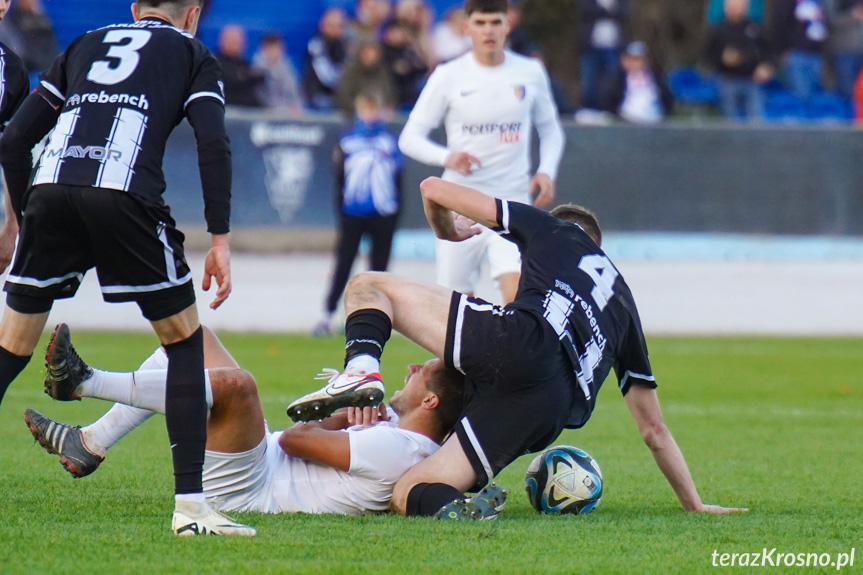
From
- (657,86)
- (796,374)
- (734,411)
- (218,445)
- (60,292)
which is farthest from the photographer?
(657,86)

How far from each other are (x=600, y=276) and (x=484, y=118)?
392 cm

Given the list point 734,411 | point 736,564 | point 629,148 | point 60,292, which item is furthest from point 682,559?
point 629,148

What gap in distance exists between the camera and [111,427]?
5121 mm

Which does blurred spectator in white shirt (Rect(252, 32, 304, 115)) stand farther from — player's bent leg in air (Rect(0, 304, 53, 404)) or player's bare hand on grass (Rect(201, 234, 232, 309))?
player's bare hand on grass (Rect(201, 234, 232, 309))

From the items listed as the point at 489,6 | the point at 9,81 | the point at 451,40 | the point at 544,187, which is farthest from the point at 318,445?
the point at 451,40

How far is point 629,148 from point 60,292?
14707 mm

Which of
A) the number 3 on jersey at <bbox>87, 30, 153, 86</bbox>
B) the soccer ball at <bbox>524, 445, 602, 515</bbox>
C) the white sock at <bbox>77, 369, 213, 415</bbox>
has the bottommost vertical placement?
the soccer ball at <bbox>524, 445, 602, 515</bbox>

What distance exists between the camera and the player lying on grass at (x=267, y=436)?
192 inches

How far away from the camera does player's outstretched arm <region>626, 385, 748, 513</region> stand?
5.23 meters

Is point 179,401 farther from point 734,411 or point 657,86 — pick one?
point 657,86

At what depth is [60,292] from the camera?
14.9ft

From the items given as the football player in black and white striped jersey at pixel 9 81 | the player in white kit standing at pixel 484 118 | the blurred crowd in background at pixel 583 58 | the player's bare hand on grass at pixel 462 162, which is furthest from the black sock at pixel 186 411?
the blurred crowd in background at pixel 583 58

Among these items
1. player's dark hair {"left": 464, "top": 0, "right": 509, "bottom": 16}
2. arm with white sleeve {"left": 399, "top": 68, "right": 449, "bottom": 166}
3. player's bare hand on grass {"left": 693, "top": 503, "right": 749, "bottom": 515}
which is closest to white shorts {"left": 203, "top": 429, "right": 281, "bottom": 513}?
player's bare hand on grass {"left": 693, "top": 503, "right": 749, "bottom": 515}

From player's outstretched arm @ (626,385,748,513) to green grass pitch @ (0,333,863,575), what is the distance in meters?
0.13
